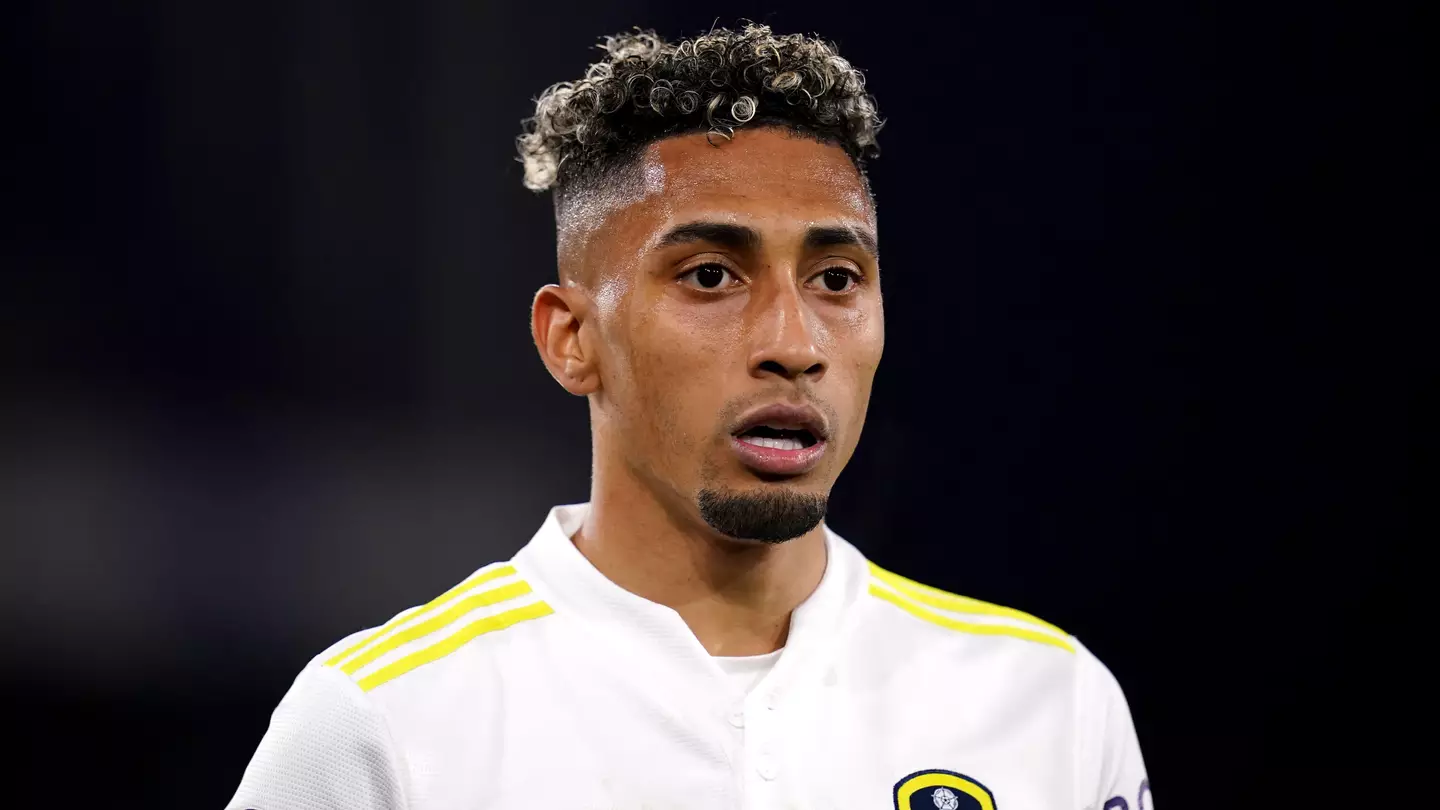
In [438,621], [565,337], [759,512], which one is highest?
[565,337]

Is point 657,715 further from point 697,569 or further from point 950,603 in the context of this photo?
point 950,603

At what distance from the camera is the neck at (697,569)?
183 centimetres

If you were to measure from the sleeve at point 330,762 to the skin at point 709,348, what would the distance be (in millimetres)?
384

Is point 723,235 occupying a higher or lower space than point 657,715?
higher

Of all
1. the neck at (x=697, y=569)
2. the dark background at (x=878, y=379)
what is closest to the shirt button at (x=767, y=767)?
the neck at (x=697, y=569)

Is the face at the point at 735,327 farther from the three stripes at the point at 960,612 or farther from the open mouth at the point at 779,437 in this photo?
the three stripes at the point at 960,612

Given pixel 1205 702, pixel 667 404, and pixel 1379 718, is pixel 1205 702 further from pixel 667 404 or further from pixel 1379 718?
pixel 667 404

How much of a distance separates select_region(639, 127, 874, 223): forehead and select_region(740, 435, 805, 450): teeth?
29 centimetres

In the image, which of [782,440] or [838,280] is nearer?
[782,440]

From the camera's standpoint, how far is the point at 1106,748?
1.97 m

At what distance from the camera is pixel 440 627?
1.82 meters

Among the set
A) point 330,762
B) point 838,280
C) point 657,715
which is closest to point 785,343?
point 838,280

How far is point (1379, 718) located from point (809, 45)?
6.57 ft

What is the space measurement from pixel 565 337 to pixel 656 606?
405 millimetres
